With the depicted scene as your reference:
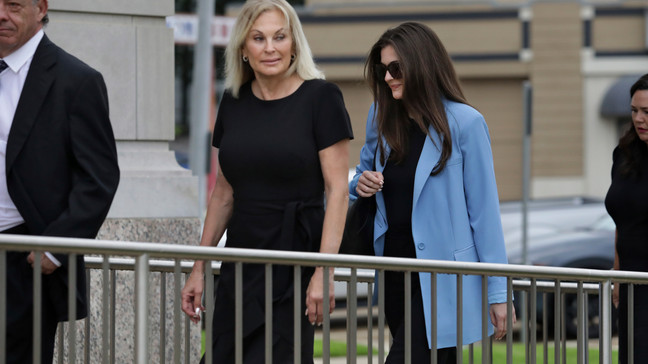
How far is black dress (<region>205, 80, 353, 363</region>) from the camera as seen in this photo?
446 cm

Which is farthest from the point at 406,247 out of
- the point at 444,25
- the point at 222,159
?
the point at 444,25

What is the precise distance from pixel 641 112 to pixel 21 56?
2.82 m

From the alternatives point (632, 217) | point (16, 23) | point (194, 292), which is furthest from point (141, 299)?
point (632, 217)

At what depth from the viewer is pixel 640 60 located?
28859 millimetres

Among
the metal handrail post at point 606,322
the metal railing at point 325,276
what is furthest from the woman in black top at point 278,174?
the metal handrail post at point 606,322

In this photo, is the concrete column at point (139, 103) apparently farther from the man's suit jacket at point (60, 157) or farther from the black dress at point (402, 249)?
the man's suit jacket at point (60, 157)

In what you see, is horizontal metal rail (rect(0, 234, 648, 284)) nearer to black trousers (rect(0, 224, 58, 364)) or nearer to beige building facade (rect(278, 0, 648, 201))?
black trousers (rect(0, 224, 58, 364))

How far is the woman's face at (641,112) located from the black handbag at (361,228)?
5.03 ft

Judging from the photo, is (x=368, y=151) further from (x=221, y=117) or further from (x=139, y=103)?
(x=139, y=103)

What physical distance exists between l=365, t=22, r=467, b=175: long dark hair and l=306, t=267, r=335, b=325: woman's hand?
592 millimetres

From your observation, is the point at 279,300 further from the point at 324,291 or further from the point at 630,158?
the point at 630,158

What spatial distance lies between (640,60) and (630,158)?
23.9 meters

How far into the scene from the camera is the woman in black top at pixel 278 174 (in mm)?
4453

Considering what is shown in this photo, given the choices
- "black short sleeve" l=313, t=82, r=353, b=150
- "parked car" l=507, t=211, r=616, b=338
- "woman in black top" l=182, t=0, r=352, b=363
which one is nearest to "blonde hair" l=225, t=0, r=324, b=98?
"woman in black top" l=182, t=0, r=352, b=363
